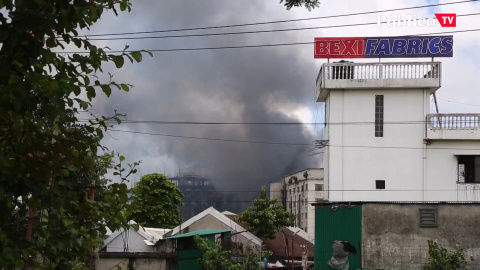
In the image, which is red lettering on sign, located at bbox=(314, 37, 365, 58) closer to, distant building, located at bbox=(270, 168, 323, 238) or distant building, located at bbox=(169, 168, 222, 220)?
distant building, located at bbox=(270, 168, 323, 238)

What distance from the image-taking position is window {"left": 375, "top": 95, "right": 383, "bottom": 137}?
40.4 metres

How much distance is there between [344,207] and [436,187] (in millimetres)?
13312

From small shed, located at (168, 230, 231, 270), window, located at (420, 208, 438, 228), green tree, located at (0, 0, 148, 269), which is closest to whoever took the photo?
green tree, located at (0, 0, 148, 269)

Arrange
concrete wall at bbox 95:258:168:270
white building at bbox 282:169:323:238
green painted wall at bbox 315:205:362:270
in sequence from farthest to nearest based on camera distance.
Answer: white building at bbox 282:169:323:238 → concrete wall at bbox 95:258:168:270 → green painted wall at bbox 315:205:362:270

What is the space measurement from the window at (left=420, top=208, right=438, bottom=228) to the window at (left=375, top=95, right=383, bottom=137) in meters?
13.5

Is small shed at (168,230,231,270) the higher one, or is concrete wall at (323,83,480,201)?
concrete wall at (323,83,480,201)

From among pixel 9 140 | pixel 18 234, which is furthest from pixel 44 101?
pixel 18 234

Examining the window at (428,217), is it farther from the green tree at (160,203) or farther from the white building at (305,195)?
the white building at (305,195)

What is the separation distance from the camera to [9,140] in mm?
5902

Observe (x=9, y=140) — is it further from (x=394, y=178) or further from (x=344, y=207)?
(x=394, y=178)

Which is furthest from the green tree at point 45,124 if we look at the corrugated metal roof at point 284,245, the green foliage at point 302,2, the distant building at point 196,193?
the distant building at point 196,193

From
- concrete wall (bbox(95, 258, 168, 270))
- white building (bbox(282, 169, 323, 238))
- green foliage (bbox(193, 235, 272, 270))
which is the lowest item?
concrete wall (bbox(95, 258, 168, 270))

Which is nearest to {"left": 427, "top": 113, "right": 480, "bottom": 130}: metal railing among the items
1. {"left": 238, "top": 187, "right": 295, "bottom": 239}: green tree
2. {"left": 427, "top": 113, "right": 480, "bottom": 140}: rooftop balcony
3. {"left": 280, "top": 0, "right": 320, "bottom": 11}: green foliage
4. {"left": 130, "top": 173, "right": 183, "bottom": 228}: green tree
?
{"left": 427, "top": 113, "right": 480, "bottom": 140}: rooftop balcony

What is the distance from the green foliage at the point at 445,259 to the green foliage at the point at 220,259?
6.54 m
